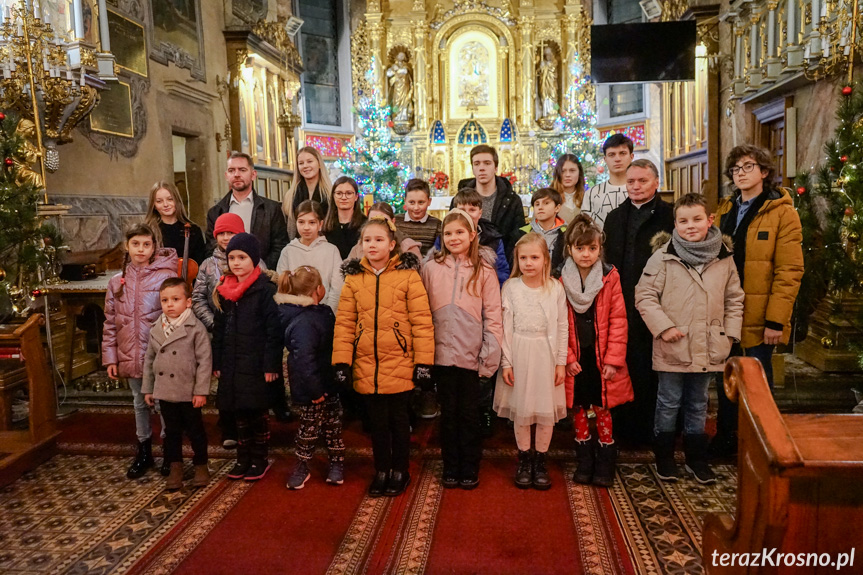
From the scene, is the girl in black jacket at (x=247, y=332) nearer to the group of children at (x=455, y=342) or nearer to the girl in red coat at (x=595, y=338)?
the group of children at (x=455, y=342)

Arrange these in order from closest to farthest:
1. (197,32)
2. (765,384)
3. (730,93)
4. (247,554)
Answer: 1. (765,384)
2. (247,554)
3. (730,93)
4. (197,32)

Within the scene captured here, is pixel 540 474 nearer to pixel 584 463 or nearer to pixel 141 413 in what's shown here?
pixel 584 463

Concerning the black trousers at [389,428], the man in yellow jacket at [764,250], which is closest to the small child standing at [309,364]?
the black trousers at [389,428]

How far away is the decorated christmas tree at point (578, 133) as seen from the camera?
12559 mm

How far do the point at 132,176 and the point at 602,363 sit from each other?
270 inches

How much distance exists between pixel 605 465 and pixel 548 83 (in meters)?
14.0

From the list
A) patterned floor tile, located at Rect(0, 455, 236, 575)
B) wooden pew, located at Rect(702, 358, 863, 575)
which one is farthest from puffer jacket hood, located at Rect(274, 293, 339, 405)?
wooden pew, located at Rect(702, 358, 863, 575)

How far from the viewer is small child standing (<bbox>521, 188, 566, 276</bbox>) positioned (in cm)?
334

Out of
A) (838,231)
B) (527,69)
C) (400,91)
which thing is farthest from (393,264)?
(527,69)

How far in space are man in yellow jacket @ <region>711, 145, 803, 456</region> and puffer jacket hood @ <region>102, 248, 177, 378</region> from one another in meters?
3.19

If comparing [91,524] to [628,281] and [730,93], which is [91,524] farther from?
[730,93]

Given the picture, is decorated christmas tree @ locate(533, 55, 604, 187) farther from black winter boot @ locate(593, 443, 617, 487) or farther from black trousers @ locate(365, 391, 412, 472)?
black trousers @ locate(365, 391, 412, 472)

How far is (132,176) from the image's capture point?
306 inches

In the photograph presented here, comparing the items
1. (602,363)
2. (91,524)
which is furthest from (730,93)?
(91,524)
